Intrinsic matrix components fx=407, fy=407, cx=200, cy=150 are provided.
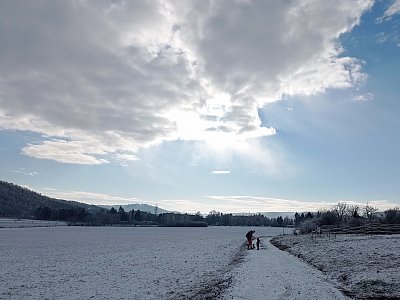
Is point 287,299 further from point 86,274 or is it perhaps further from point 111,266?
point 111,266

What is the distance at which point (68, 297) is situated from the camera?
2216 cm

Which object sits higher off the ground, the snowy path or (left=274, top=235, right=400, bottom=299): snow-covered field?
(left=274, top=235, right=400, bottom=299): snow-covered field

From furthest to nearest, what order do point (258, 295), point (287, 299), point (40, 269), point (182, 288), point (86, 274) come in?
point (40, 269), point (86, 274), point (182, 288), point (258, 295), point (287, 299)

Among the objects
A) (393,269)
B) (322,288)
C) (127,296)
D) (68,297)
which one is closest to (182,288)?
(127,296)

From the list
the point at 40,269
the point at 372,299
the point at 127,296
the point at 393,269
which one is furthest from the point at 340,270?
the point at 40,269

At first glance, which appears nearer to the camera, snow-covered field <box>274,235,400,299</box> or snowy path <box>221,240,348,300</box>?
snowy path <box>221,240,348,300</box>

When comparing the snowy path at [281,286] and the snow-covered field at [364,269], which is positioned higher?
the snow-covered field at [364,269]

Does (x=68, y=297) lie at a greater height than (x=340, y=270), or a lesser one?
lesser

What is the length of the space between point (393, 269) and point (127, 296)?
15959 millimetres

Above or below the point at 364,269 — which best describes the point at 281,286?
below

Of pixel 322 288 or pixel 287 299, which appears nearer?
pixel 287 299

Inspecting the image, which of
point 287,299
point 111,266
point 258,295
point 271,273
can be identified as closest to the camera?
point 287,299

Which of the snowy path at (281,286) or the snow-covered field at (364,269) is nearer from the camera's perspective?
the snowy path at (281,286)

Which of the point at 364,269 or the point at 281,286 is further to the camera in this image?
the point at 364,269
